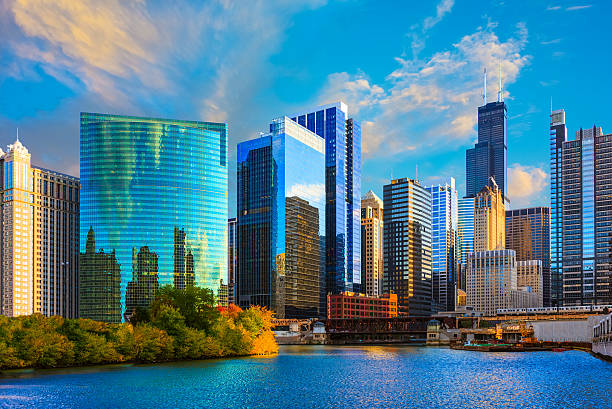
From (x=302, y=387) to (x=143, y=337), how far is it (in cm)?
5104

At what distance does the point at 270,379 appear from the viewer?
119000 mm

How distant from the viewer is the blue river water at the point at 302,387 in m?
89.5

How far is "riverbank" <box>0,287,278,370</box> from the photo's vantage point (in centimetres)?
12850

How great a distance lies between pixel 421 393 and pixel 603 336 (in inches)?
3705

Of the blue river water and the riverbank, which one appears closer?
the blue river water

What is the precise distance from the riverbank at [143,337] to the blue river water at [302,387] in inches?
226

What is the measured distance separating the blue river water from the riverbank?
A: 574cm

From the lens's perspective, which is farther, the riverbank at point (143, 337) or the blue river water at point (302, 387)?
the riverbank at point (143, 337)

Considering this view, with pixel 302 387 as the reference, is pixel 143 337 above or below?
above

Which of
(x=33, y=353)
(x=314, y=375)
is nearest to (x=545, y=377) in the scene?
(x=314, y=375)

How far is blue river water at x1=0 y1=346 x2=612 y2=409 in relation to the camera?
8950cm

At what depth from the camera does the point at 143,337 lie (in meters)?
145

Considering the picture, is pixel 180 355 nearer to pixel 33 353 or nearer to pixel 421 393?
pixel 33 353

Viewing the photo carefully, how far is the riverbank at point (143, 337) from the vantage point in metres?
128
